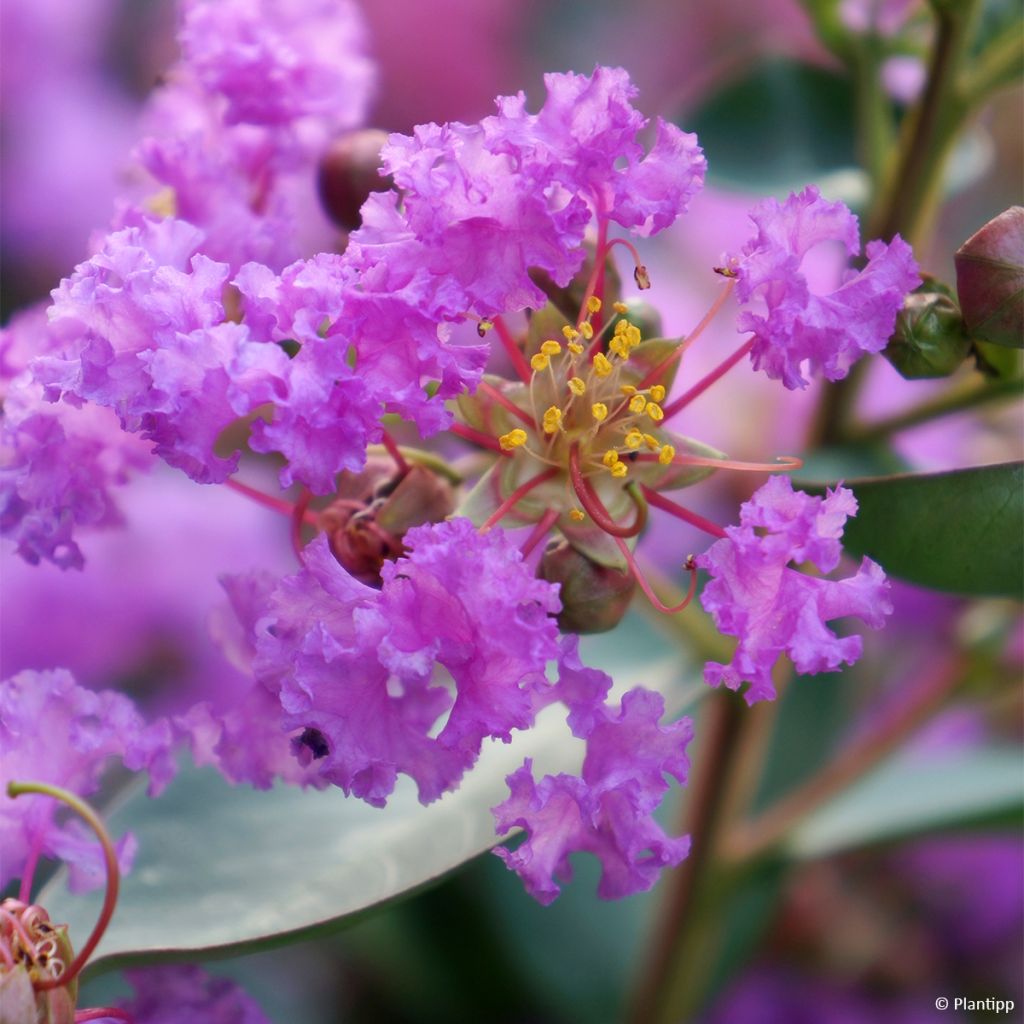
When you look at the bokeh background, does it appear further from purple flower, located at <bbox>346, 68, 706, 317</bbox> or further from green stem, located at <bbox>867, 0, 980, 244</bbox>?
purple flower, located at <bbox>346, 68, 706, 317</bbox>

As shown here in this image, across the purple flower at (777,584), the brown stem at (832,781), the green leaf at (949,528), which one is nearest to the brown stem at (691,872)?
the brown stem at (832,781)

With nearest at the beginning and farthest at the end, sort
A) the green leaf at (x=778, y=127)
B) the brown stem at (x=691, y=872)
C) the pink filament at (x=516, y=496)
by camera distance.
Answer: the pink filament at (x=516, y=496) < the brown stem at (x=691, y=872) < the green leaf at (x=778, y=127)

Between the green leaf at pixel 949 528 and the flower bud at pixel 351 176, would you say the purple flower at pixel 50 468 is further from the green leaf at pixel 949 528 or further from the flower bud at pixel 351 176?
the green leaf at pixel 949 528

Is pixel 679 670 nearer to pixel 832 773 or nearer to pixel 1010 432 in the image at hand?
pixel 832 773

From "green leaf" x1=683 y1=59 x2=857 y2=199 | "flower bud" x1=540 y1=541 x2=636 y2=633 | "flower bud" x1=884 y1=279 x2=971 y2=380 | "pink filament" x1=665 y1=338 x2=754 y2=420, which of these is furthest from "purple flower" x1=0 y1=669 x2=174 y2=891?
"green leaf" x1=683 y1=59 x2=857 y2=199

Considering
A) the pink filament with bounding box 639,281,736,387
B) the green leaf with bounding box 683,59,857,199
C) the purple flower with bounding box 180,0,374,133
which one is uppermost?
the green leaf with bounding box 683,59,857,199

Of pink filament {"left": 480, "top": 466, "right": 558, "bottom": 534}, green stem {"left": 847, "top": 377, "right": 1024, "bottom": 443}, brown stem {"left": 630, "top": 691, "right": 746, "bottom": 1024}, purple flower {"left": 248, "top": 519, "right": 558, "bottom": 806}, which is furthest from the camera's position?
brown stem {"left": 630, "top": 691, "right": 746, "bottom": 1024}

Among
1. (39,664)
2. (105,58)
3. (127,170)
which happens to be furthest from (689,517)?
(105,58)
